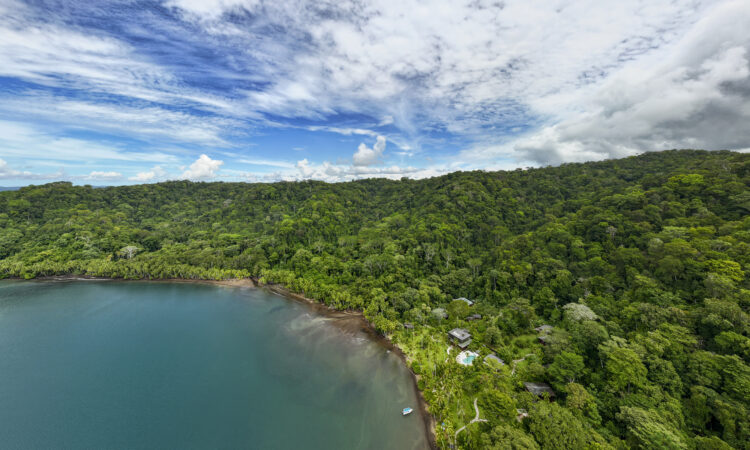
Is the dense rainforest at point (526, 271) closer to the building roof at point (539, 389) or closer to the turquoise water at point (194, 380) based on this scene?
the building roof at point (539, 389)

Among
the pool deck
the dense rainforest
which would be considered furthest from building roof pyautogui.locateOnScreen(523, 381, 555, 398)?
the pool deck

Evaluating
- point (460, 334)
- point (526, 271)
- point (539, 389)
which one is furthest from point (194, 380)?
point (526, 271)

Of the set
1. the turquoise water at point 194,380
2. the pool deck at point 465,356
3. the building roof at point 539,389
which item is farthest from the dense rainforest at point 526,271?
the turquoise water at point 194,380

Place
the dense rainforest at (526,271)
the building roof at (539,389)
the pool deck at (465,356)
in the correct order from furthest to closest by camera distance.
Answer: the pool deck at (465,356) → the building roof at (539,389) → the dense rainforest at (526,271)

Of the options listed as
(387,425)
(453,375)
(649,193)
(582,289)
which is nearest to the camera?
(387,425)

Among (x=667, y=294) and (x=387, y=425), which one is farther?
(x=667, y=294)

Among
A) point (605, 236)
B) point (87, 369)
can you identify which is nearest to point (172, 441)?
point (87, 369)

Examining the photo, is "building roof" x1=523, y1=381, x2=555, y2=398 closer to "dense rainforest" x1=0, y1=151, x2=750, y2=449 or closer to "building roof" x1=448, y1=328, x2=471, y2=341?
"dense rainforest" x1=0, y1=151, x2=750, y2=449

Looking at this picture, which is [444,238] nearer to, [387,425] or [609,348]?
[609,348]
